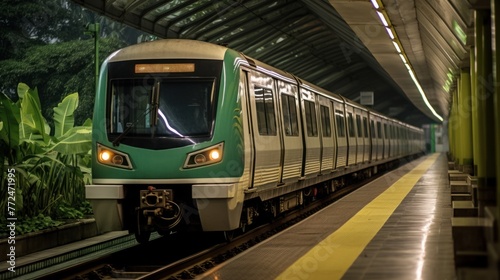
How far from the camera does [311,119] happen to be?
1822cm

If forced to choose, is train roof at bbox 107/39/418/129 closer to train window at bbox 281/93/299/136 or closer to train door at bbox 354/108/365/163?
train window at bbox 281/93/299/136

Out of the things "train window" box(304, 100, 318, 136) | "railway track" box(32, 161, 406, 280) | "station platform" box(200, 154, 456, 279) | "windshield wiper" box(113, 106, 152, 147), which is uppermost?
"train window" box(304, 100, 318, 136)

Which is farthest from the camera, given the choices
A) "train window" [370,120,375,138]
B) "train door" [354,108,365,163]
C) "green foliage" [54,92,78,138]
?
"train window" [370,120,375,138]

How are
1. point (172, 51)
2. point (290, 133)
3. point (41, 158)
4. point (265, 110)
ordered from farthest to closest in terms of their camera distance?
point (290, 133) → point (41, 158) → point (265, 110) → point (172, 51)

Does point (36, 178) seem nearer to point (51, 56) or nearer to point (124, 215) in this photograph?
point (124, 215)

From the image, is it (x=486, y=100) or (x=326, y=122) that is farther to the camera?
(x=326, y=122)

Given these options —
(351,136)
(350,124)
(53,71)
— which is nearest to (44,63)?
(53,71)

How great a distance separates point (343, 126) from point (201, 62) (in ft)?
42.2

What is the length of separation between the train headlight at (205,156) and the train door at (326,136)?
26.5 ft

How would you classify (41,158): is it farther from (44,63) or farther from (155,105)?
(44,63)

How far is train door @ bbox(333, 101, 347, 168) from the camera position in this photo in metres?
22.6

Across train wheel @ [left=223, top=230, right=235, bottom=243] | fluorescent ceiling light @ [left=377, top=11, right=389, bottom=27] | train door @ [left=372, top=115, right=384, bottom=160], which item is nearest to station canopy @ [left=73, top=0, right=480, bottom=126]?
fluorescent ceiling light @ [left=377, top=11, right=389, bottom=27]

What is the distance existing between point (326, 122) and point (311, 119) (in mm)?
2512

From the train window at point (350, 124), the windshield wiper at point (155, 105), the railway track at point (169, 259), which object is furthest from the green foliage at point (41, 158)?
the train window at point (350, 124)
